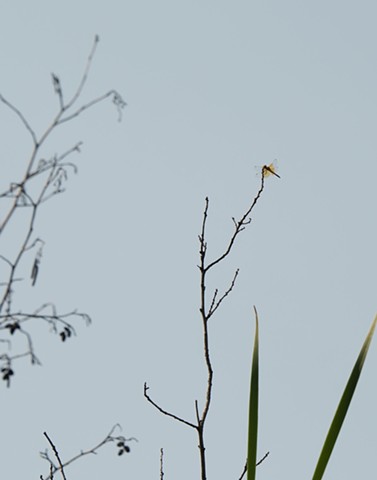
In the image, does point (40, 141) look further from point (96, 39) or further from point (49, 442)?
point (49, 442)

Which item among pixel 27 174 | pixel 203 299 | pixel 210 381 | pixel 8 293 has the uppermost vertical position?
pixel 203 299

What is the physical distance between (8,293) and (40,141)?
0.26 meters

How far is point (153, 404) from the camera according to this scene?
283 cm

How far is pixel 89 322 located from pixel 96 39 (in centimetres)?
56

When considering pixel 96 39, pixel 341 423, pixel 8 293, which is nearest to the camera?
pixel 8 293

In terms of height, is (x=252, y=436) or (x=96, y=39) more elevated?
(x=96, y=39)

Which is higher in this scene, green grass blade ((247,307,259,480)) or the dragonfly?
the dragonfly

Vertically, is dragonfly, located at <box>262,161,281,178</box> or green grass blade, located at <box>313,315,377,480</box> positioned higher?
dragonfly, located at <box>262,161,281,178</box>

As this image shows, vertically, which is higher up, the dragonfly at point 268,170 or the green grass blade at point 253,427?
the dragonfly at point 268,170

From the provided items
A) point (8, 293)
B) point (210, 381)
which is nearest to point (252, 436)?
point (210, 381)

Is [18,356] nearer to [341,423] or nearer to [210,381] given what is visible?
[341,423]

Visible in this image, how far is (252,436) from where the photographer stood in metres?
2.18

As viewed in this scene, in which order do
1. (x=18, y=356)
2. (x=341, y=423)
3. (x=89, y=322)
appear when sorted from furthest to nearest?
(x=341, y=423) → (x=89, y=322) → (x=18, y=356)

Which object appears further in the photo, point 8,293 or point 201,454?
point 201,454
